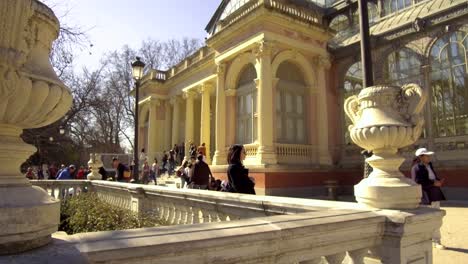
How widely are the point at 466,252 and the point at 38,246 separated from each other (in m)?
6.13

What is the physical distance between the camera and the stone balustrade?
1.69 m

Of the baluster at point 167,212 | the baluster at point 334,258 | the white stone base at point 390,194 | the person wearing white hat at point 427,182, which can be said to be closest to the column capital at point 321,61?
the person wearing white hat at point 427,182

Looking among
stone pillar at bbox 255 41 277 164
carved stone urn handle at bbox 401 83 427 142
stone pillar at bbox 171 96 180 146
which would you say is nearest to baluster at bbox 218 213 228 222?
carved stone urn handle at bbox 401 83 427 142

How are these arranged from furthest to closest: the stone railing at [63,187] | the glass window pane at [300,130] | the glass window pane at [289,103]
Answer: the glass window pane at [300,130] < the glass window pane at [289,103] < the stone railing at [63,187]

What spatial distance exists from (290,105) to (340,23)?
6604mm

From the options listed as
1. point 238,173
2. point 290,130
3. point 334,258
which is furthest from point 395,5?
point 334,258

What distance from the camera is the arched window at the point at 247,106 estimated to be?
16.8 metres

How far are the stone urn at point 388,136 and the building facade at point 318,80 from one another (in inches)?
427

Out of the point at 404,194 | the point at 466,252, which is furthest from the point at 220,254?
the point at 466,252

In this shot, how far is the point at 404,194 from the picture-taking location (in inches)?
121

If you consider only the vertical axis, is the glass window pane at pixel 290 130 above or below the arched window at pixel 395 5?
below

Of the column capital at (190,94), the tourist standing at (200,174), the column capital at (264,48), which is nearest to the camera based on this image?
the tourist standing at (200,174)

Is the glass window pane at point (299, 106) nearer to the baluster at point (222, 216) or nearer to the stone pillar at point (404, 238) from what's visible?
the baluster at point (222, 216)

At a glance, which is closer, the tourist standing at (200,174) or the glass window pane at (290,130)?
the tourist standing at (200,174)
